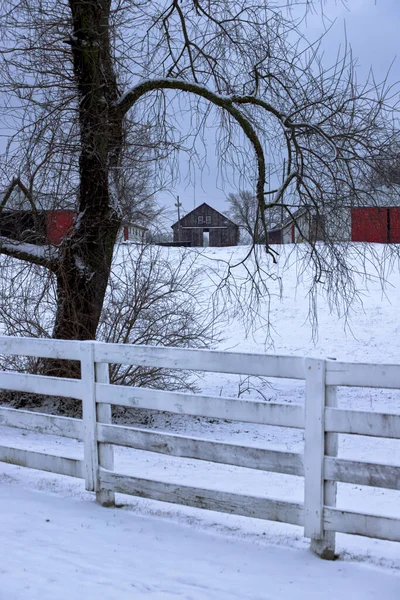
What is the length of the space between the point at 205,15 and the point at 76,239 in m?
3.58

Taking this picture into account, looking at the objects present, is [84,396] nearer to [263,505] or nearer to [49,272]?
[263,505]

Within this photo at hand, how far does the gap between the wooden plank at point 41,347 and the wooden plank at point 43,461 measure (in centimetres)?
78

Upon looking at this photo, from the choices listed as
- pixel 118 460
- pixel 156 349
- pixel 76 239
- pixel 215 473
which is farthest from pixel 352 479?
pixel 76 239

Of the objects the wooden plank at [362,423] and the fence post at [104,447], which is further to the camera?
the fence post at [104,447]

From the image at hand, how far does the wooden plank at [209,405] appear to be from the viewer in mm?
3781

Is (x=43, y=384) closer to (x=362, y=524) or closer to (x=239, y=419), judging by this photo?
(x=239, y=419)

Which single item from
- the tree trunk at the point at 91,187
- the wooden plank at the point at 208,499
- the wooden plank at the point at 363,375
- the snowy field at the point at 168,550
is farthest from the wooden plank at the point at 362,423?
the tree trunk at the point at 91,187

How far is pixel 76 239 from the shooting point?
9.17 metres

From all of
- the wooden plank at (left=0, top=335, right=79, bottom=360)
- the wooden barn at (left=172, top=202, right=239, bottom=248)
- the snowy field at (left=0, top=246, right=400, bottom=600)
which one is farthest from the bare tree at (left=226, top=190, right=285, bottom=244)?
the wooden barn at (left=172, top=202, right=239, bottom=248)

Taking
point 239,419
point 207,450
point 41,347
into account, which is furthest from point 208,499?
point 41,347

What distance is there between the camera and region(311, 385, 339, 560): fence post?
3635 millimetres

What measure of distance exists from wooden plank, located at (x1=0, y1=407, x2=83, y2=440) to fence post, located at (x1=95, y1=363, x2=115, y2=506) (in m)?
0.20

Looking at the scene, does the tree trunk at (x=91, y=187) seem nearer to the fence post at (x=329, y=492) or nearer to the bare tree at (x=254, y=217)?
the bare tree at (x=254, y=217)

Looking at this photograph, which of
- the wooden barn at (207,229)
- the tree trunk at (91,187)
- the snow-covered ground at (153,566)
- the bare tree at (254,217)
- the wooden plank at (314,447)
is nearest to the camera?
the snow-covered ground at (153,566)
